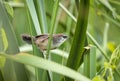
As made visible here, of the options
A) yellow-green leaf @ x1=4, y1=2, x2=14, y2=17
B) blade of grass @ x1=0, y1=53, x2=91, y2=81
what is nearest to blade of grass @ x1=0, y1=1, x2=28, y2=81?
yellow-green leaf @ x1=4, y1=2, x2=14, y2=17

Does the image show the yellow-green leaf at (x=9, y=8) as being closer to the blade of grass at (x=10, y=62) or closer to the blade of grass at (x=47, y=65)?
the blade of grass at (x=10, y=62)

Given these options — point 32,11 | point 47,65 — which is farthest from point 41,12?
point 47,65

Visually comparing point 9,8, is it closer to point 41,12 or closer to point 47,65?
point 41,12

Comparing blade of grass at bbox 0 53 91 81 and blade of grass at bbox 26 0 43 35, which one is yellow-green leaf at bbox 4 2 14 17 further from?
blade of grass at bbox 0 53 91 81

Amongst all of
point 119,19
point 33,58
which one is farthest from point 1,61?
point 119,19

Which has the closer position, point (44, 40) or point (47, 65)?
point (47, 65)

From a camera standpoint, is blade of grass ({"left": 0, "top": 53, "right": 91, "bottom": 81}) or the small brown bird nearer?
blade of grass ({"left": 0, "top": 53, "right": 91, "bottom": 81})

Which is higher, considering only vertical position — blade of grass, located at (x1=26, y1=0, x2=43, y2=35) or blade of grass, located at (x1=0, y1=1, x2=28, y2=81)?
blade of grass, located at (x1=26, y1=0, x2=43, y2=35)

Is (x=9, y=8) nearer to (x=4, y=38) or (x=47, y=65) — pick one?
(x=4, y=38)
